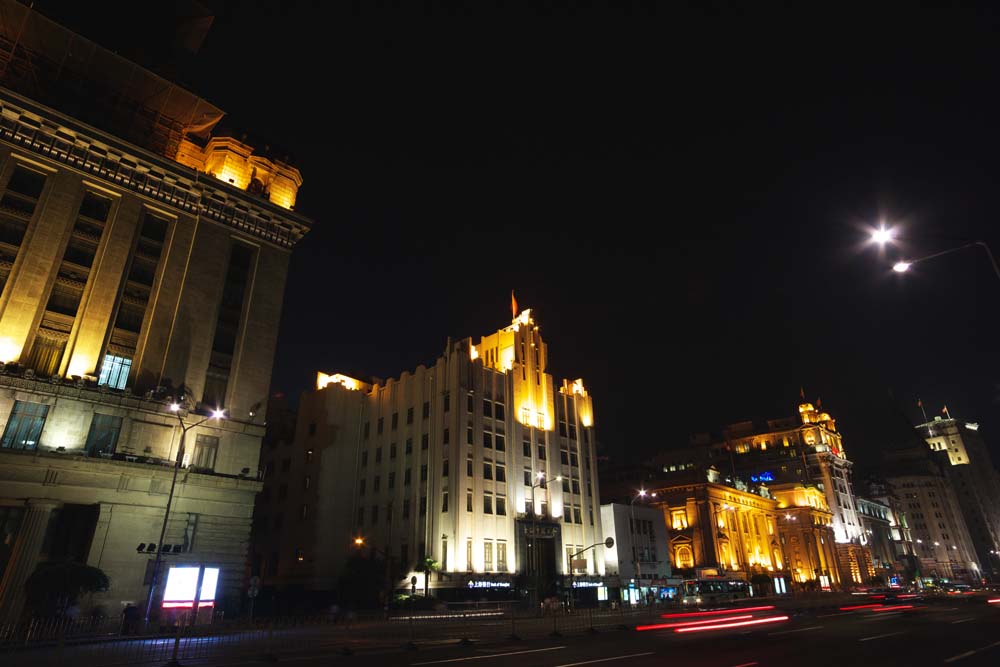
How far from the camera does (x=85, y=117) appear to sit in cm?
4684

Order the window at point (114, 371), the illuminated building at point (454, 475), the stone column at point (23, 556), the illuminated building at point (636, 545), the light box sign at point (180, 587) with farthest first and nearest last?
the illuminated building at point (636, 545) < the illuminated building at point (454, 475) < the window at point (114, 371) < the stone column at point (23, 556) < the light box sign at point (180, 587)

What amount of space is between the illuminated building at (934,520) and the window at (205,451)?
7518 inches

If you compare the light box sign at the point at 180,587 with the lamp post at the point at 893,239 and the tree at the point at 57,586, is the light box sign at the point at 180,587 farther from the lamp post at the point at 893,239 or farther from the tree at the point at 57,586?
the lamp post at the point at 893,239

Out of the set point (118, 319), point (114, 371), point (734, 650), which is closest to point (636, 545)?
point (734, 650)

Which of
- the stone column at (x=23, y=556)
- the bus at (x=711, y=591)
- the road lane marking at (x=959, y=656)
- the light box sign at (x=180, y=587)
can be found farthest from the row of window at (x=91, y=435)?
the bus at (x=711, y=591)

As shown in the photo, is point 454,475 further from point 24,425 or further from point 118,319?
point 24,425

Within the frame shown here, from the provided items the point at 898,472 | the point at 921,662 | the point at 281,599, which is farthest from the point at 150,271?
the point at 898,472

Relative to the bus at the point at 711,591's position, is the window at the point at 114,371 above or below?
above

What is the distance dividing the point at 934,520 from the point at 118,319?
21765 centimetres

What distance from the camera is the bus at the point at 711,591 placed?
52.3 meters

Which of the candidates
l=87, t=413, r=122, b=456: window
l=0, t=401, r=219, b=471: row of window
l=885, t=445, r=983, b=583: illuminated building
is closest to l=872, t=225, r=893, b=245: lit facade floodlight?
l=0, t=401, r=219, b=471: row of window

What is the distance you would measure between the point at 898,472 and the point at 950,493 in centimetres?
1441

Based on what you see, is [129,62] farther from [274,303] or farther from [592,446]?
[592,446]

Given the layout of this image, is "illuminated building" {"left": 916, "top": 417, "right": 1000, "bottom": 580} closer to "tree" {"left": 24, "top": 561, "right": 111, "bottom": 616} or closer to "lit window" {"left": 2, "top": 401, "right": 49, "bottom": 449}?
"tree" {"left": 24, "top": 561, "right": 111, "bottom": 616}
